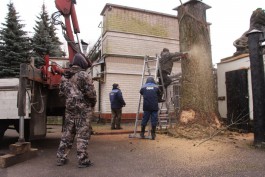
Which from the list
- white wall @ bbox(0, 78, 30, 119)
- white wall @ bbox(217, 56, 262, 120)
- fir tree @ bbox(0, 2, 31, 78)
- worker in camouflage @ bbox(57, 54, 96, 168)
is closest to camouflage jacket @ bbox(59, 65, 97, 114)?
worker in camouflage @ bbox(57, 54, 96, 168)

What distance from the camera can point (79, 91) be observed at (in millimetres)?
4844

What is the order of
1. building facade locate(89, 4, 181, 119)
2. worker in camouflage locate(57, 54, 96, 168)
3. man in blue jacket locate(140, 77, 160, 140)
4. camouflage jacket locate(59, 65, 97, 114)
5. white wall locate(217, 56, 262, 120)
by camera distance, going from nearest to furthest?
worker in camouflage locate(57, 54, 96, 168), camouflage jacket locate(59, 65, 97, 114), man in blue jacket locate(140, 77, 160, 140), white wall locate(217, 56, 262, 120), building facade locate(89, 4, 181, 119)

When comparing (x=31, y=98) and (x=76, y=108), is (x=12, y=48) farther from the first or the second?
(x=76, y=108)

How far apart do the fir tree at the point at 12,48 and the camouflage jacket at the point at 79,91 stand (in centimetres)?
1529

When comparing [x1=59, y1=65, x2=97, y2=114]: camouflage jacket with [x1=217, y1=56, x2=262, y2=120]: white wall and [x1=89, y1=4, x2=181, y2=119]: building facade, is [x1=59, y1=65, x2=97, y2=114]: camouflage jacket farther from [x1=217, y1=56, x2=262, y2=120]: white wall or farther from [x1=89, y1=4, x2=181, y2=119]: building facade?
[x1=89, y1=4, x2=181, y2=119]: building facade

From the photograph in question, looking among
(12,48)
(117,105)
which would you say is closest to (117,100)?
(117,105)

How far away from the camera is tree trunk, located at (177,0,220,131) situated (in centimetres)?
727

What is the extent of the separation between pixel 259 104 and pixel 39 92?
15.2 ft

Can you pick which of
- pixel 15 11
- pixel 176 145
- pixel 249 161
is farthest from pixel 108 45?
pixel 15 11

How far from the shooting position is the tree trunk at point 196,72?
727 centimetres

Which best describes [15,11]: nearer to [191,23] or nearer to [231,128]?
[191,23]

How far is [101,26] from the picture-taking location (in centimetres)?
1517

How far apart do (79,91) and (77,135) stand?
0.77 metres

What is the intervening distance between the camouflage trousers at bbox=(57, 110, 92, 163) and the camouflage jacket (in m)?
0.19
